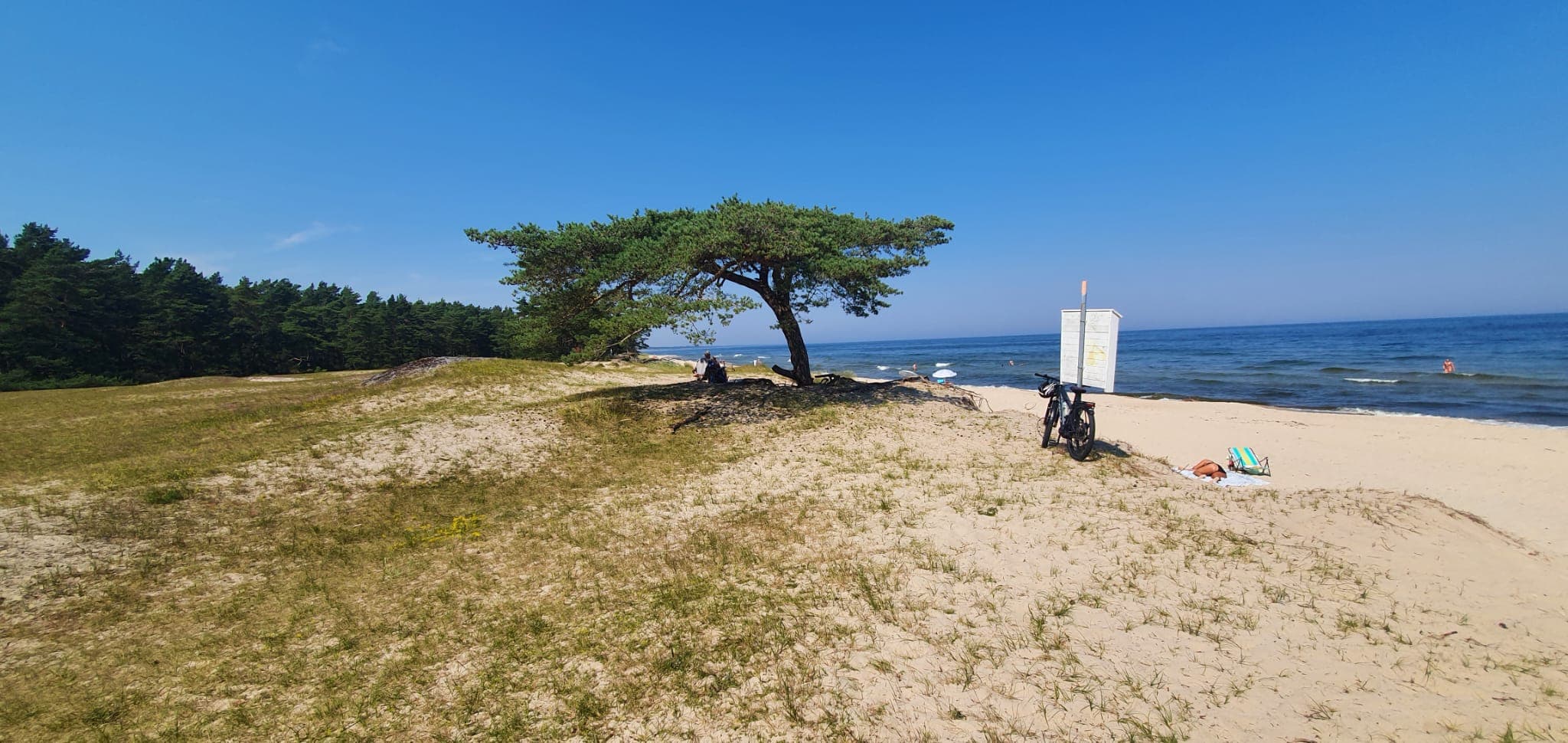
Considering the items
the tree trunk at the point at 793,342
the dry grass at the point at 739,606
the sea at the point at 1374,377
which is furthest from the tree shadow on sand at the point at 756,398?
the sea at the point at 1374,377

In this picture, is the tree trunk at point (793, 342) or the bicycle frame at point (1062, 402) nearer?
the bicycle frame at point (1062, 402)

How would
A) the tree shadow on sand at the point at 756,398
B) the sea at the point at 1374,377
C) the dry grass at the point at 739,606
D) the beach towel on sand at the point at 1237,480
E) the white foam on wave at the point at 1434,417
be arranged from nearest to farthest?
the dry grass at the point at 739,606, the beach towel on sand at the point at 1237,480, the tree shadow on sand at the point at 756,398, the white foam on wave at the point at 1434,417, the sea at the point at 1374,377

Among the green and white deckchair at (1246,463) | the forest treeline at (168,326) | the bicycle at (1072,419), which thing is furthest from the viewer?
the forest treeline at (168,326)

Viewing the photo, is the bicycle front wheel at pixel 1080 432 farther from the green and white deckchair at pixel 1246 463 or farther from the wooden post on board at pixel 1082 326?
the green and white deckchair at pixel 1246 463

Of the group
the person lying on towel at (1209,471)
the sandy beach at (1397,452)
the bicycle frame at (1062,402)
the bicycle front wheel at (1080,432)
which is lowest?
the sandy beach at (1397,452)

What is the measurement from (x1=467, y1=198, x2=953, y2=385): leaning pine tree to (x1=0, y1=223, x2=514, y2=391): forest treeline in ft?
96.5

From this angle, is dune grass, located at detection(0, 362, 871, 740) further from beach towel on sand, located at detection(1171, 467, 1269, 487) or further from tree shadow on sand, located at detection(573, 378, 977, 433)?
beach towel on sand, located at detection(1171, 467, 1269, 487)

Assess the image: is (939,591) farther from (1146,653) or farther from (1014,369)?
(1014,369)

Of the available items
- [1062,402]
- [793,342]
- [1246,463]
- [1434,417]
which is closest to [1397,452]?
[1246,463]

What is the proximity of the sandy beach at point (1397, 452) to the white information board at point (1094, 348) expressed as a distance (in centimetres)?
467

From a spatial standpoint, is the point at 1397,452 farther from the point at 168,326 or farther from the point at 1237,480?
the point at 168,326

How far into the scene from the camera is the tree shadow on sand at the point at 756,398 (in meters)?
13.9

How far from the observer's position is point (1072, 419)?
10102 millimetres

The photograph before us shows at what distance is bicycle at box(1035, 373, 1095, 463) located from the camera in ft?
32.4
